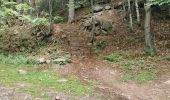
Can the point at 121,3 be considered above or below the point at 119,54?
above

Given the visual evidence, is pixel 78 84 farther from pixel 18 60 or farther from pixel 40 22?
pixel 40 22

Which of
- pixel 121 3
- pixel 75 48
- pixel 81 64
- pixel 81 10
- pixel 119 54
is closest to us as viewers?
pixel 81 64

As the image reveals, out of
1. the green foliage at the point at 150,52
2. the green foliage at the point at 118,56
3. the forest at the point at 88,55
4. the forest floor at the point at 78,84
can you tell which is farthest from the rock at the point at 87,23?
the forest floor at the point at 78,84

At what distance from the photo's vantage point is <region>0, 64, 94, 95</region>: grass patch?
46.2 ft

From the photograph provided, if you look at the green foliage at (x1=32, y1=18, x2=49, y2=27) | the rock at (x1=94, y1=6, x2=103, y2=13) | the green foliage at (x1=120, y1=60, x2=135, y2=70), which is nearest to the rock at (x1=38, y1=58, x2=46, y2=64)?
the green foliage at (x1=32, y1=18, x2=49, y2=27)

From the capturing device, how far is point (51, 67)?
18.4m

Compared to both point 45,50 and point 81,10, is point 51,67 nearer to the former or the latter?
point 45,50

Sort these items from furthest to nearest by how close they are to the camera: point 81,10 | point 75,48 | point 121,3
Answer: point 81,10, point 121,3, point 75,48

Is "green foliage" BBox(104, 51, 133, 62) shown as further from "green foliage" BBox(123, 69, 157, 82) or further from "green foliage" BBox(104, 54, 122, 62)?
"green foliage" BBox(123, 69, 157, 82)

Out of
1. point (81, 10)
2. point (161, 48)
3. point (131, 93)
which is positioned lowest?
point (131, 93)

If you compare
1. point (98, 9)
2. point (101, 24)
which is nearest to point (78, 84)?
point (101, 24)

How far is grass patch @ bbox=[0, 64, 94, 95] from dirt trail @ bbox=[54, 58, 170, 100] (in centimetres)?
74

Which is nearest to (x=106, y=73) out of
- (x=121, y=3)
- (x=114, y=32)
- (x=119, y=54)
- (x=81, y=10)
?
(x=119, y=54)

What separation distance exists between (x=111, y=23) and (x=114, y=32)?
138 cm
